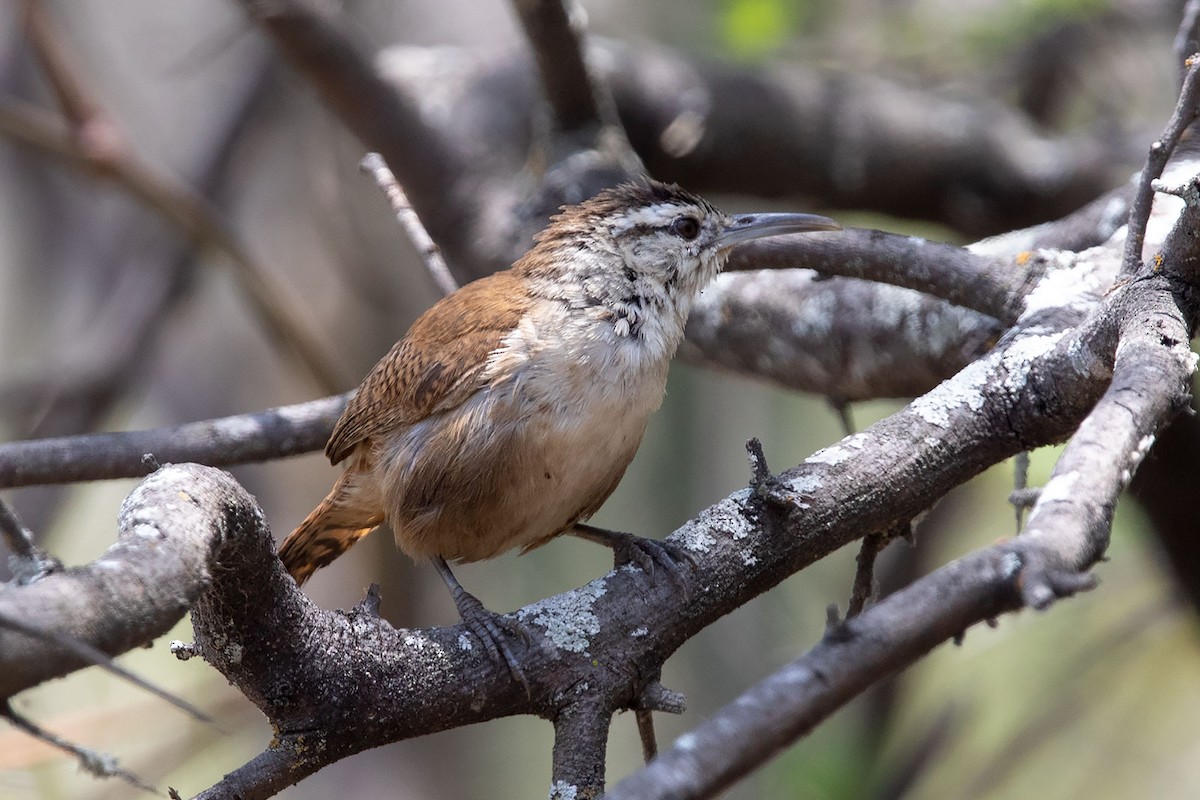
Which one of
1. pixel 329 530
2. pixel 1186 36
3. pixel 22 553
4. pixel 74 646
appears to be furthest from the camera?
pixel 329 530

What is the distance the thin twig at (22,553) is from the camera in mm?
1545

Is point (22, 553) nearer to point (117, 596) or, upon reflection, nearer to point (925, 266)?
point (117, 596)

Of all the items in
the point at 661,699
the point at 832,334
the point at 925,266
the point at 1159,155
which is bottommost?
the point at 661,699

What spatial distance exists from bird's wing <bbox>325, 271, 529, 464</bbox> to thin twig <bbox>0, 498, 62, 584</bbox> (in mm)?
1489

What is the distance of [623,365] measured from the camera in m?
3.00

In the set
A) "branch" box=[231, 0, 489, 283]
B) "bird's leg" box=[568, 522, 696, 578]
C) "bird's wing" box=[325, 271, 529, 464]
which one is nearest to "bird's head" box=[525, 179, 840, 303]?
"bird's wing" box=[325, 271, 529, 464]

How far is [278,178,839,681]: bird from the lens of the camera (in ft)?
9.55

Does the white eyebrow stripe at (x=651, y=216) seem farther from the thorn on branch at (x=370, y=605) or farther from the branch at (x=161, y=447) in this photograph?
the thorn on branch at (x=370, y=605)

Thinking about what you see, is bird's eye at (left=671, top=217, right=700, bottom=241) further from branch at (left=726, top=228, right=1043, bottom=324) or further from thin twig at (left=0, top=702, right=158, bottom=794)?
thin twig at (left=0, top=702, right=158, bottom=794)

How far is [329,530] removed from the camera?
3.49 meters

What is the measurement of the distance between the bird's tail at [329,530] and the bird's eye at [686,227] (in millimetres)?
1283

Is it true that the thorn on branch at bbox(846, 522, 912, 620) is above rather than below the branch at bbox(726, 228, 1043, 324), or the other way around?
below

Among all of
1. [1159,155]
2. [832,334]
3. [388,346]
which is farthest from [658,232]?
[388,346]

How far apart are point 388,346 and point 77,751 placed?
4942 millimetres
